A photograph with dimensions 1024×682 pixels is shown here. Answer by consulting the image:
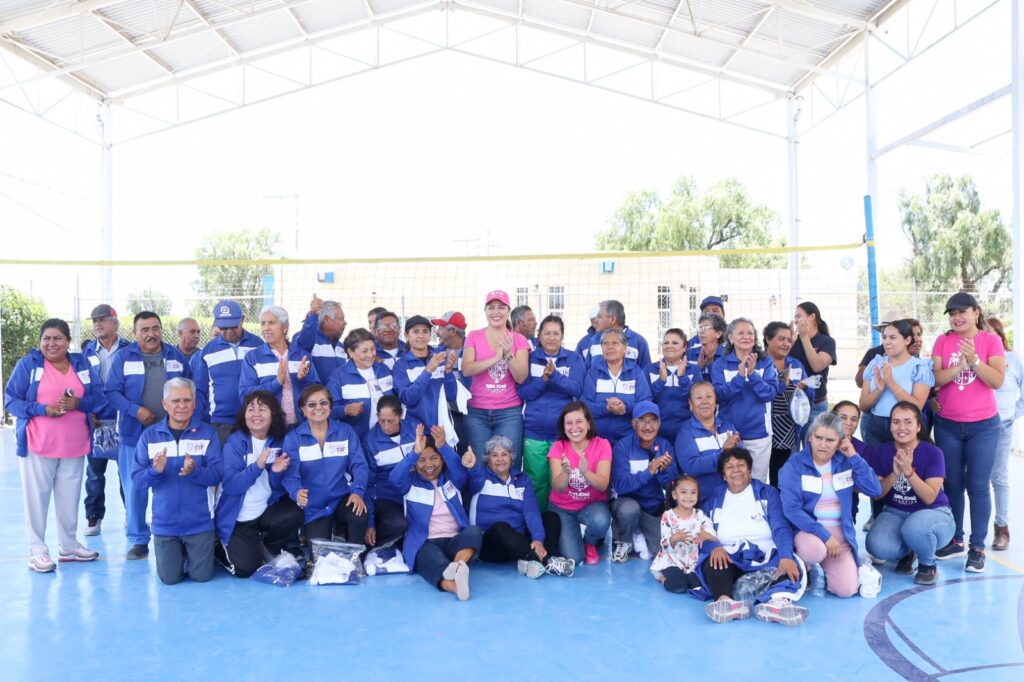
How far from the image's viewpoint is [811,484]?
14.1ft

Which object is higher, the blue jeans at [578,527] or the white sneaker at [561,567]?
the blue jeans at [578,527]

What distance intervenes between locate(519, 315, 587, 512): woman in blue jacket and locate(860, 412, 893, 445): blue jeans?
5.83 ft

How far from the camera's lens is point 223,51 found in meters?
13.6

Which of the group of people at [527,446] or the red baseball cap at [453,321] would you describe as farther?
the red baseball cap at [453,321]

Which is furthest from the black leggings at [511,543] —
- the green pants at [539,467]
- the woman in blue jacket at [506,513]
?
the green pants at [539,467]

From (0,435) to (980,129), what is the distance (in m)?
21.2

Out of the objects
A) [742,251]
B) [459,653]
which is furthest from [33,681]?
[742,251]

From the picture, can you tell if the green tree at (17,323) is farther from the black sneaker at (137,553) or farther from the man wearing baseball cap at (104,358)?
the black sneaker at (137,553)

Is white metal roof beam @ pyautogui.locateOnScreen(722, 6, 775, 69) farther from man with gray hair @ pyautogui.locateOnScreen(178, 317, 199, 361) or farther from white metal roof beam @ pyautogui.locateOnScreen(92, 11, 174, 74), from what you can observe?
man with gray hair @ pyautogui.locateOnScreen(178, 317, 199, 361)

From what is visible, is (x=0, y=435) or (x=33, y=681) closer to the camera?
(x=33, y=681)

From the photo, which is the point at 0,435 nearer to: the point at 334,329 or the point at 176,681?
the point at 334,329

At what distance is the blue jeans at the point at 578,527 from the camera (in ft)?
15.6

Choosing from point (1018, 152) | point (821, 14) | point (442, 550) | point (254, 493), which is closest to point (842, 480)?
point (442, 550)

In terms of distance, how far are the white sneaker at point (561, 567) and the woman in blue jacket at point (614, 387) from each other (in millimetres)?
883
